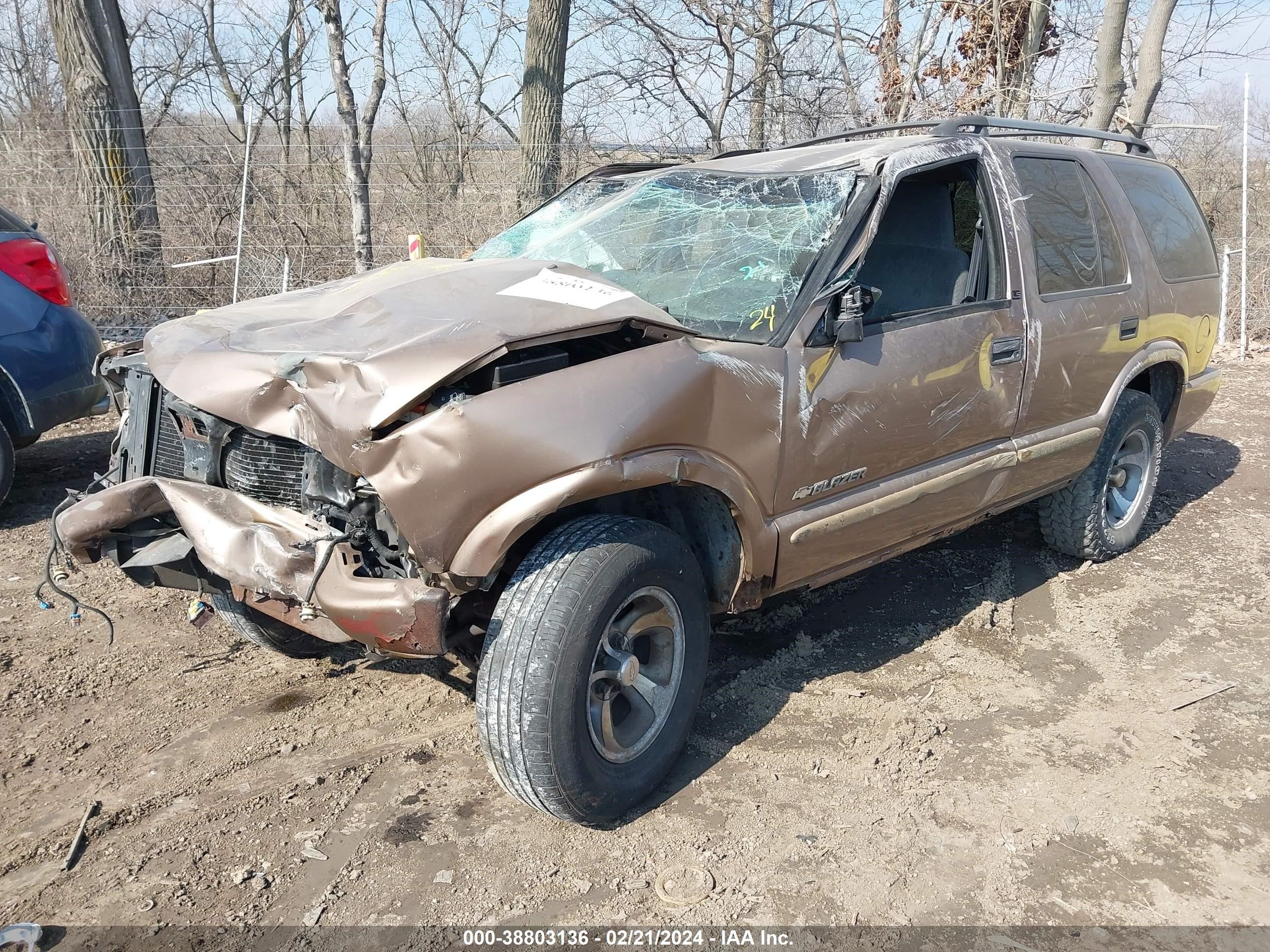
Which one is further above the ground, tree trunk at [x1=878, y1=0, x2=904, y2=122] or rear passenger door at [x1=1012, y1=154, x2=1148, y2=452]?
tree trunk at [x1=878, y1=0, x2=904, y2=122]

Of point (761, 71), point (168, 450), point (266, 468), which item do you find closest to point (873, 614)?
point (266, 468)

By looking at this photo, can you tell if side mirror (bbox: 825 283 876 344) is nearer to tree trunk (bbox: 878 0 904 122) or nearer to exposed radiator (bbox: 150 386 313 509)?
exposed radiator (bbox: 150 386 313 509)

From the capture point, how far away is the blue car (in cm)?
486

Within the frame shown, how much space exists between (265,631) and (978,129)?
12.0 ft

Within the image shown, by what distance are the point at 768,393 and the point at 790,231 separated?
772 mm

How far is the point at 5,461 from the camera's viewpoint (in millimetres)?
4898

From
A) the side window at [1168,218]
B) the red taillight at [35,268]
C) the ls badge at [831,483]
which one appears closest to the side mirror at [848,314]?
the ls badge at [831,483]

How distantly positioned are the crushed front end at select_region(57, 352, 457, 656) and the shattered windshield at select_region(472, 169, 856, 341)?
1.28 metres

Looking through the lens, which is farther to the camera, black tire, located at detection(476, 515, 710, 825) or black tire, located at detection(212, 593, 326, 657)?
black tire, located at detection(212, 593, 326, 657)

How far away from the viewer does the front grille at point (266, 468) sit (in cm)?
270

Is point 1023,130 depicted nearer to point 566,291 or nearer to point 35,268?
point 566,291

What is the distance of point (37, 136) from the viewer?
9773 millimetres

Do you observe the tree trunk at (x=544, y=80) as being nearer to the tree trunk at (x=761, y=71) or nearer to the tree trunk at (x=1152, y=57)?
the tree trunk at (x=761, y=71)

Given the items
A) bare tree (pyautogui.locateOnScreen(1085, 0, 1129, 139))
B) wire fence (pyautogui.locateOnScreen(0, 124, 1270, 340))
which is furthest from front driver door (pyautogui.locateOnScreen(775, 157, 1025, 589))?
bare tree (pyautogui.locateOnScreen(1085, 0, 1129, 139))
